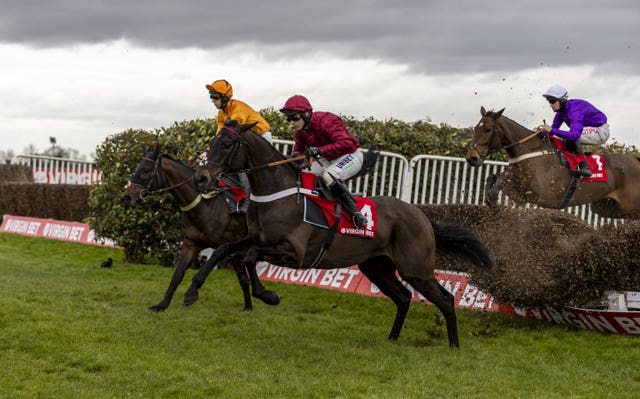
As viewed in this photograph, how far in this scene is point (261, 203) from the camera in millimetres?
6668

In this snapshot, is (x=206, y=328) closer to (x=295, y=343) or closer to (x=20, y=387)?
(x=295, y=343)

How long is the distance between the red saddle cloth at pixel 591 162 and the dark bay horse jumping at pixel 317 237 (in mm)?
2814

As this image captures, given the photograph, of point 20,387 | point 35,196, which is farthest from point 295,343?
point 35,196

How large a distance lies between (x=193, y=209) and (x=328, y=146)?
2808mm

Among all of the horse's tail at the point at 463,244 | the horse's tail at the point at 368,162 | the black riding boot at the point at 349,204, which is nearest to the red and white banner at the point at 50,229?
the horse's tail at the point at 368,162

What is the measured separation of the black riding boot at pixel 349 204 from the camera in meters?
6.91

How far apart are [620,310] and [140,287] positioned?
5.80 meters

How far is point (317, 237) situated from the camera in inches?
270

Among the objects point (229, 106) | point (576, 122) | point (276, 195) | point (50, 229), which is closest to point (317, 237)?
point (276, 195)

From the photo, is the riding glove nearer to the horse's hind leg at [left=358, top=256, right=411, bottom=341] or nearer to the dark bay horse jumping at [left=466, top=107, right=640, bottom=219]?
the horse's hind leg at [left=358, top=256, right=411, bottom=341]

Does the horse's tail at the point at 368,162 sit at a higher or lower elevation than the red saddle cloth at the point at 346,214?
higher

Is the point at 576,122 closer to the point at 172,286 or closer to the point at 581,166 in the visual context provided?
the point at 581,166

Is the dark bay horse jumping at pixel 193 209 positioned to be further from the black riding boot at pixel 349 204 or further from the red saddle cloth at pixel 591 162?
the red saddle cloth at pixel 591 162

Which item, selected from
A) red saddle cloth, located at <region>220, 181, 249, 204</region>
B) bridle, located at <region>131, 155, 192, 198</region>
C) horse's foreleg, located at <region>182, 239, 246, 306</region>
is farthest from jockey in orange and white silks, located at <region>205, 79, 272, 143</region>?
horse's foreleg, located at <region>182, 239, 246, 306</region>
